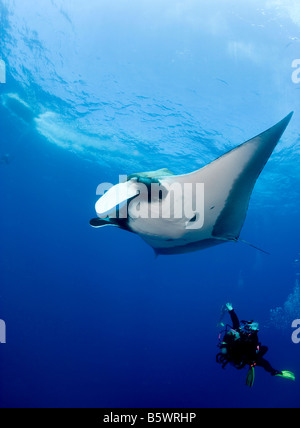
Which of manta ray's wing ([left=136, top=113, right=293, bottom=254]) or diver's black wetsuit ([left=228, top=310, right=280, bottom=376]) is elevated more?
manta ray's wing ([left=136, top=113, right=293, bottom=254])

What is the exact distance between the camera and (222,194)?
2.99 metres

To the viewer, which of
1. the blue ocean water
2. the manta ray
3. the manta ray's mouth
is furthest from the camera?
the blue ocean water

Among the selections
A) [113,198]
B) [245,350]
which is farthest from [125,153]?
[113,198]

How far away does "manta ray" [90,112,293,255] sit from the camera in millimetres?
2471

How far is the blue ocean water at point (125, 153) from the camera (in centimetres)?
956

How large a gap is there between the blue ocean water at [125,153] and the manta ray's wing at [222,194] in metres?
8.41

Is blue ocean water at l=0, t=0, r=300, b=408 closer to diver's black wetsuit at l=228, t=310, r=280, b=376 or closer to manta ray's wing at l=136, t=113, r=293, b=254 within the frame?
manta ray's wing at l=136, t=113, r=293, b=254

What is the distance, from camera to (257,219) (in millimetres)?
26094

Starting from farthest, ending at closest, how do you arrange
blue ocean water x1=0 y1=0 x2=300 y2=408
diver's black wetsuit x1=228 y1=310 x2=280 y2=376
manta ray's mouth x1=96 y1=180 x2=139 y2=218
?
blue ocean water x1=0 y1=0 x2=300 y2=408 < diver's black wetsuit x1=228 y1=310 x2=280 y2=376 < manta ray's mouth x1=96 y1=180 x2=139 y2=218

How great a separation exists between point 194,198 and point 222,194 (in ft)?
1.13

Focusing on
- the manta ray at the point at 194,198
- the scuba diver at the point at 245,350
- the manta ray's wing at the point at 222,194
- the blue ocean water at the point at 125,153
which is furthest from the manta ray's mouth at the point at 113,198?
the blue ocean water at the point at 125,153

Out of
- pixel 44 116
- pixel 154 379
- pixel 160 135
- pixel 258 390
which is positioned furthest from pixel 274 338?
pixel 44 116

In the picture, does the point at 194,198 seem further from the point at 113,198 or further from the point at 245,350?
the point at 245,350

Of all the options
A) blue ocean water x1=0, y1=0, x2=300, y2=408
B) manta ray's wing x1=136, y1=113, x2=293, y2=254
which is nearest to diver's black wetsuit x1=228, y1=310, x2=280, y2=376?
manta ray's wing x1=136, y1=113, x2=293, y2=254
